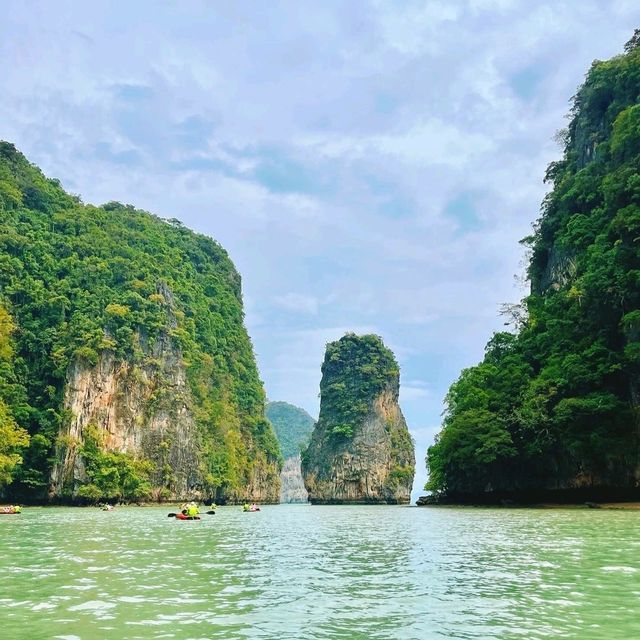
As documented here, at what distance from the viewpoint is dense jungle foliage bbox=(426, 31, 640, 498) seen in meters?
31.1

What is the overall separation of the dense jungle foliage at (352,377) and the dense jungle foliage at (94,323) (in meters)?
9.65

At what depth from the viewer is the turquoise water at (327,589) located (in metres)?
6.50

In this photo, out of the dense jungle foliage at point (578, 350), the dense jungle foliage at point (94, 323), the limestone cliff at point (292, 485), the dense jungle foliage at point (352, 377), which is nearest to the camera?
the dense jungle foliage at point (578, 350)

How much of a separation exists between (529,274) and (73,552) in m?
42.1

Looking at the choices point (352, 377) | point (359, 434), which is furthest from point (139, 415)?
point (352, 377)

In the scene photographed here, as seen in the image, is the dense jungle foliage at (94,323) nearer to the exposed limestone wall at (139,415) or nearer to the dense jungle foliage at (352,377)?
the exposed limestone wall at (139,415)

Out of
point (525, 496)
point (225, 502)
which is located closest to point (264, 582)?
point (525, 496)

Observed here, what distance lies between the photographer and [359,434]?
293 ft

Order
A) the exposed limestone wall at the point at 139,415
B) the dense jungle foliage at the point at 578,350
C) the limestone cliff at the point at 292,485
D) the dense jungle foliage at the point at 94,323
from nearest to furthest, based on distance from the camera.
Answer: the dense jungle foliage at the point at 578,350, the dense jungle foliage at the point at 94,323, the exposed limestone wall at the point at 139,415, the limestone cliff at the point at 292,485

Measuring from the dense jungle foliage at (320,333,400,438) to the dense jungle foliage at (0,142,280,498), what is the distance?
9.65 metres

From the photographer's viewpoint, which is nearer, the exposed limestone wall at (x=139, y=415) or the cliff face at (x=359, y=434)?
the exposed limestone wall at (x=139, y=415)

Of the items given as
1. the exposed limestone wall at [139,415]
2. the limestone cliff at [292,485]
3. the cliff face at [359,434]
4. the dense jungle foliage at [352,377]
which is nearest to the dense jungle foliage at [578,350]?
the exposed limestone wall at [139,415]

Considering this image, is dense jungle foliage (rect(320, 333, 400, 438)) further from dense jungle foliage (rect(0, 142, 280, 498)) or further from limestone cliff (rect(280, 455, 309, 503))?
limestone cliff (rect(280, 455, 309, 503))

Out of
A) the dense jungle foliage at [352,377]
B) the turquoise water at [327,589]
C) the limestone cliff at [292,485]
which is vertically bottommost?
the turquoise water at [327,589]
